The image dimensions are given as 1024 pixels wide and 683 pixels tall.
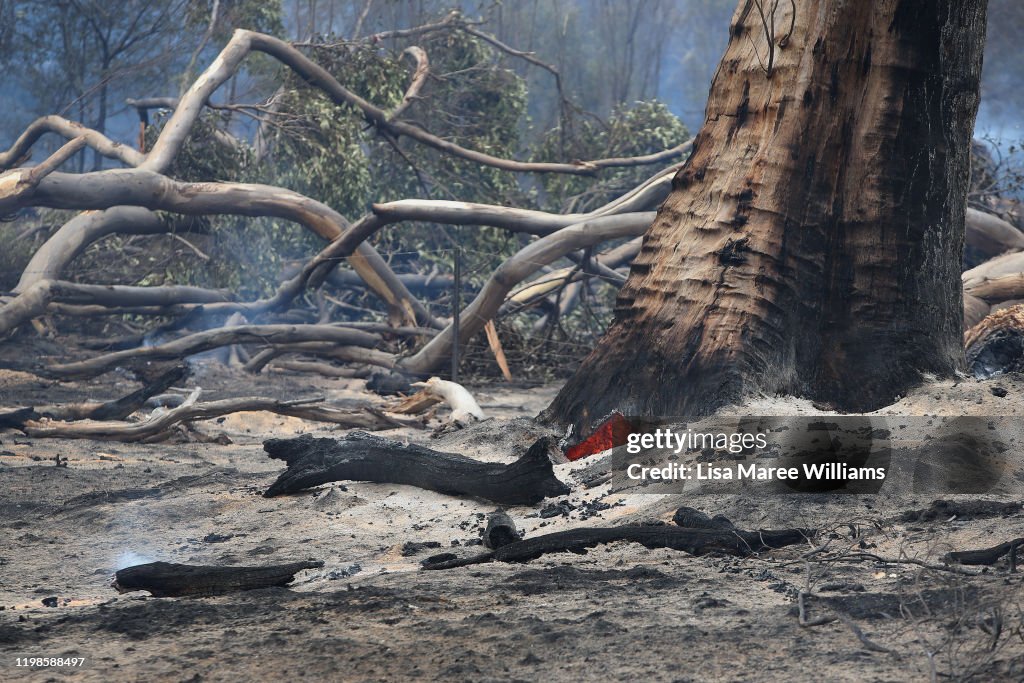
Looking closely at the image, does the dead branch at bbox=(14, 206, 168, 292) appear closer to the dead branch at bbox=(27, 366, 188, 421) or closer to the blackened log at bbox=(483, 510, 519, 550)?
the dead branch at bbox=(27, 366, 188, 421)

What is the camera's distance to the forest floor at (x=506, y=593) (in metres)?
2.53

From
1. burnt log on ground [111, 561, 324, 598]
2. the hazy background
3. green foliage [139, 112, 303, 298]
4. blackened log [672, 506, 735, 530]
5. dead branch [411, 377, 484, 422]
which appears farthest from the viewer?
the hazy background

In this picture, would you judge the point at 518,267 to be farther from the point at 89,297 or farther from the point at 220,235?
the point at 220,235

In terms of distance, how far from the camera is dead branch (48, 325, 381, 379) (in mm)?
9008

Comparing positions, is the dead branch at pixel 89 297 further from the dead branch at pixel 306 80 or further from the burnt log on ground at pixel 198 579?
the burnt log on ground at pixel 198 579

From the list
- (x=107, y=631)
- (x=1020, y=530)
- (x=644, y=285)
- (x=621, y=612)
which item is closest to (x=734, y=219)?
(x=644, y=285)

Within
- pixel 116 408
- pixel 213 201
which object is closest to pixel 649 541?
pixel 116 408

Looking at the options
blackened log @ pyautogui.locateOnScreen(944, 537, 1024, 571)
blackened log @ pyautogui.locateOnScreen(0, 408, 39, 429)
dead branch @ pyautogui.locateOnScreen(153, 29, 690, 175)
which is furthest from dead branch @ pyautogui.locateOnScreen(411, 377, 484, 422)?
blackened log @ pyautogui.locateOnScreen(944, 537, 1024, 571)

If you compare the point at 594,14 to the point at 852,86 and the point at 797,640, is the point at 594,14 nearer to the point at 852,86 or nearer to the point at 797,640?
the point at 852,86

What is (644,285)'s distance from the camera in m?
5.62

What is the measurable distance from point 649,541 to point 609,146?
41.3ft

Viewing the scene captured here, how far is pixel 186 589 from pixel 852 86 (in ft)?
13.1

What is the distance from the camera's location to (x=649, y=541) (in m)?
3.59

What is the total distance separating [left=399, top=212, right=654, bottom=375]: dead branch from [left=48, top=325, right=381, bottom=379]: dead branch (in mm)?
889
